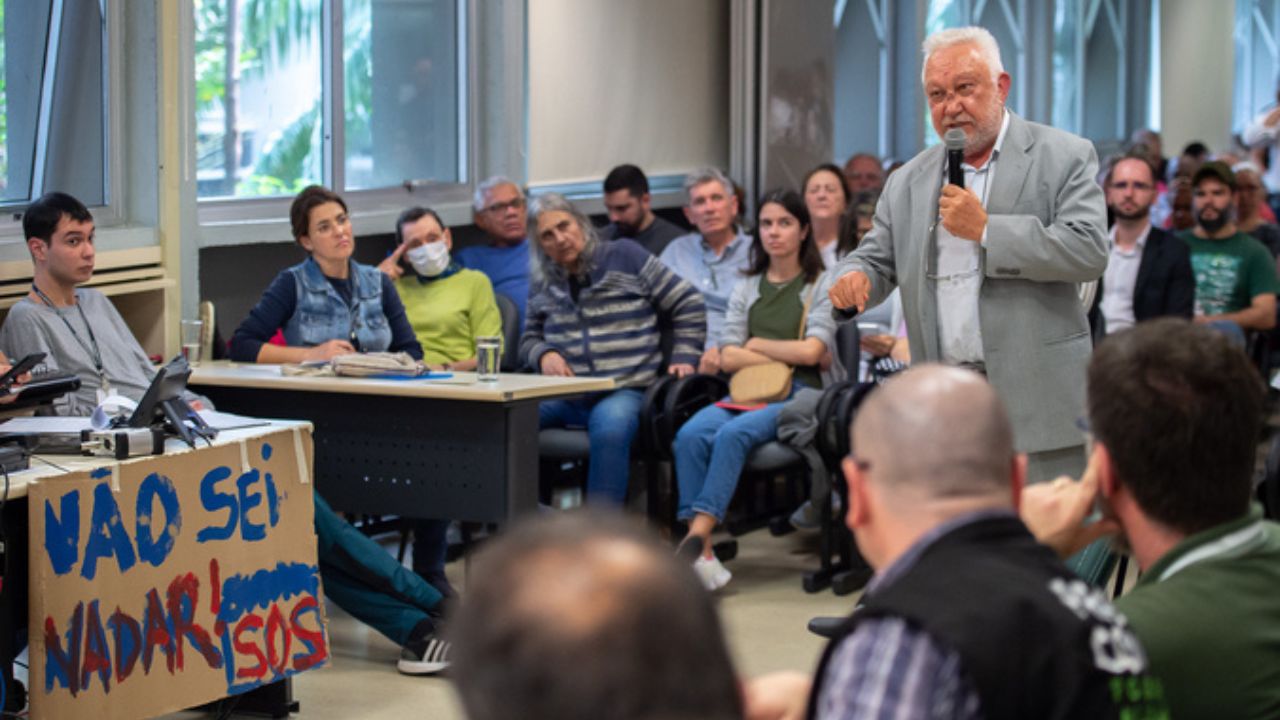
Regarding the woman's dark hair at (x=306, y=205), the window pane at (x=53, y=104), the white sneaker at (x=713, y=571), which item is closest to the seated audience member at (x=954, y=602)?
the white sneaker at (x=713, y=571)

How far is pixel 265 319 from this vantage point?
4.98 meters

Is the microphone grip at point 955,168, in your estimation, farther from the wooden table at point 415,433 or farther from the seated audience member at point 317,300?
the seated audience member at point 317,300

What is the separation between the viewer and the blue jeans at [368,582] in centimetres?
408

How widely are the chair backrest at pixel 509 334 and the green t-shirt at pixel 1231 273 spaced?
294 centimetres

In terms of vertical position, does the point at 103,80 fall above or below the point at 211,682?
above

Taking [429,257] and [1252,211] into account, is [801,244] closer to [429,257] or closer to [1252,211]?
[429,257]

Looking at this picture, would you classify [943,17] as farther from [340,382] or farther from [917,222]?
[917,222]

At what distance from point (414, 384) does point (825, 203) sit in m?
2.21

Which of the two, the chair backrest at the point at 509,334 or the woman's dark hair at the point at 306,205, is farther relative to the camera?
the chair backrest at the point at 509,334

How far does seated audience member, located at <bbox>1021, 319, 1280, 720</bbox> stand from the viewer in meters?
1.66

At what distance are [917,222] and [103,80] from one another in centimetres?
274

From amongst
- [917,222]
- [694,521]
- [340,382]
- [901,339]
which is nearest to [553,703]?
[917,222]

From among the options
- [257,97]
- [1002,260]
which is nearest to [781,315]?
[257,97]

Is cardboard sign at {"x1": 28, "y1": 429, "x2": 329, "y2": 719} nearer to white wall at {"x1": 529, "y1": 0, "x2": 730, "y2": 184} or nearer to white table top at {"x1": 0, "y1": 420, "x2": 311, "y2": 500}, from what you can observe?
white table top at {"x1": 0, "y1": 420, "x2": 311, "y2": 500}
